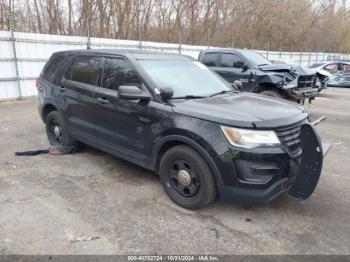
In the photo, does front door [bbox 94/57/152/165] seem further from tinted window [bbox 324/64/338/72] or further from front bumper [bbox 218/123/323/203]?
tinted window [bbox 324/64/338/72]

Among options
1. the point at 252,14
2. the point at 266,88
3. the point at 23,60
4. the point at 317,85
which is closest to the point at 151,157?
the point at 266,88

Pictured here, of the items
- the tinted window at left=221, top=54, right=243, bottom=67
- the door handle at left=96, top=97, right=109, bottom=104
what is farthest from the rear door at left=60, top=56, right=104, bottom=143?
the tinted window at left=221, top=54, right=243, bottom=67

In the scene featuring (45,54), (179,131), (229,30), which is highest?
(229,30)

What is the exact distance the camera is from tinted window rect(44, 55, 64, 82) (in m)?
5.20

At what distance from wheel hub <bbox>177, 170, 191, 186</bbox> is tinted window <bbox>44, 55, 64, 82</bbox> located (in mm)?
3023

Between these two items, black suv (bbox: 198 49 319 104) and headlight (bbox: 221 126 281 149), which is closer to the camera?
headlight (bbox: 221 126 281 149)

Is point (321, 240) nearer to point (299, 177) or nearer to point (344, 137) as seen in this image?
point (299, 177)

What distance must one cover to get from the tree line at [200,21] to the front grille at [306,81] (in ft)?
32.0

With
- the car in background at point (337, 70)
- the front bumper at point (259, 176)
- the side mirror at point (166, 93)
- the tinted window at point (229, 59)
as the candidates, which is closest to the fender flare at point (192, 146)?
the front bumper at point (259, 176)

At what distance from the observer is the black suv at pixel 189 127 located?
3014 millimetres

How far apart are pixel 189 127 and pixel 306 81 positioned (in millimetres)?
6898

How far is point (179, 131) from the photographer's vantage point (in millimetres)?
3316

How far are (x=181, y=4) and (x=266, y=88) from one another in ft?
52.8

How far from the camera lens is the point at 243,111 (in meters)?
3.25
